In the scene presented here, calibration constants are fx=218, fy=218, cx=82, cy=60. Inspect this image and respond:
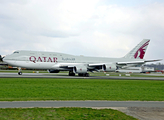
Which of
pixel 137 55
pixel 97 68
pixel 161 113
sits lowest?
pixel 161 113

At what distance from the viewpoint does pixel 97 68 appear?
168 feet

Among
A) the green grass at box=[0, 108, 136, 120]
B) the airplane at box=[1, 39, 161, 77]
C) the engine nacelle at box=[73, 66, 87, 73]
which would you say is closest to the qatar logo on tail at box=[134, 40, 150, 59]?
the airplane at box=[1, 39, 161, 77]

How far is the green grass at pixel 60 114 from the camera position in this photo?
939cm

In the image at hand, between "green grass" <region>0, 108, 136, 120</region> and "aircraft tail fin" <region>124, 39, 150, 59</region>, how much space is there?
4945 cm

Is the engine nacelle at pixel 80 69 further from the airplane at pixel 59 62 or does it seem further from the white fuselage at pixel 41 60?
the white fuselage at pixel 41 60

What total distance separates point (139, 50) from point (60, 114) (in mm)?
51674

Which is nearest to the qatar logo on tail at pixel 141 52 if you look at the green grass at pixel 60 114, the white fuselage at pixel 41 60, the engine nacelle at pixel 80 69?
the white fuselage at pixel 41 60

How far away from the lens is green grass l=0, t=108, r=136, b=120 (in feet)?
30.8

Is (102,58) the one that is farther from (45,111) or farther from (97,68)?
(45,111)

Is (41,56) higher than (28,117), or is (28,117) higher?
(41,56)

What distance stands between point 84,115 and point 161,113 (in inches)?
159

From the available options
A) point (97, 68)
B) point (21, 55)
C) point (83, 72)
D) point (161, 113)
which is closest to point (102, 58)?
point (97, 68)

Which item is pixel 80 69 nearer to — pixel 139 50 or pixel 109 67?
pixel 109 67

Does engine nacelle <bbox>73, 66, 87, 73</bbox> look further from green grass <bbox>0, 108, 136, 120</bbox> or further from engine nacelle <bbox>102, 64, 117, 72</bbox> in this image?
green grass <bbox>0, 108, 136, 120</bbox>
